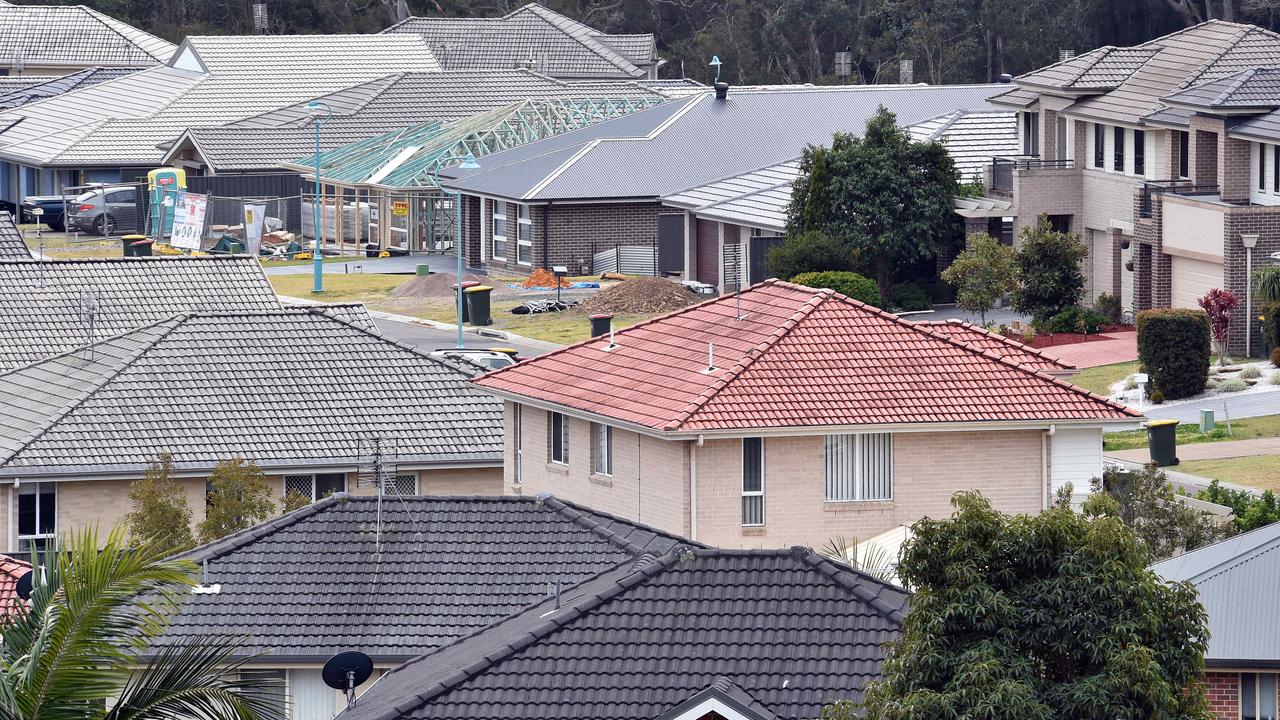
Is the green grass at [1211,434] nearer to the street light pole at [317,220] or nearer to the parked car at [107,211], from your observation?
the street light pole at [317,220]

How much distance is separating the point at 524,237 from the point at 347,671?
54247 millimetres

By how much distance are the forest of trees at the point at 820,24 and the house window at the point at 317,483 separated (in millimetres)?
84325

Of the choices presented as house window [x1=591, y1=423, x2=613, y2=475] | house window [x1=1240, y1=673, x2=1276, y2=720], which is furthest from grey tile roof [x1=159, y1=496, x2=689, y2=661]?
house window [x1=591, y1=423, x2=613, y2=475]

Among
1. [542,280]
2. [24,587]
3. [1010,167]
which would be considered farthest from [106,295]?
[542,280]

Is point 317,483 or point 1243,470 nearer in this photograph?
point 317,483

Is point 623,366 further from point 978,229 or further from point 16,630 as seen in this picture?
point 978,229

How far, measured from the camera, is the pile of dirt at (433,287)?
7212 cm

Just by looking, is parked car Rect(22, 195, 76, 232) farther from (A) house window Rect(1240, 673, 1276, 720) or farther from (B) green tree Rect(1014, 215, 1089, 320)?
(A) house window Rect(1240, 673, 1276, 720)

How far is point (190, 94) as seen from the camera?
10306 cm

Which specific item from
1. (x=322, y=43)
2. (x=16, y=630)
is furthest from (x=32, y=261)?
(x=322, y=43)

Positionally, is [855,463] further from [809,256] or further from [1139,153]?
[1139,153]

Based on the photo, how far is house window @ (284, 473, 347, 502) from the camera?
37031 mm

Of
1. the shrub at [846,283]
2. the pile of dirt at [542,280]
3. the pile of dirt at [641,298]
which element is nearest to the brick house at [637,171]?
the pile of dirt at [542,280]

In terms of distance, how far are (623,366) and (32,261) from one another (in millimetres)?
16190
